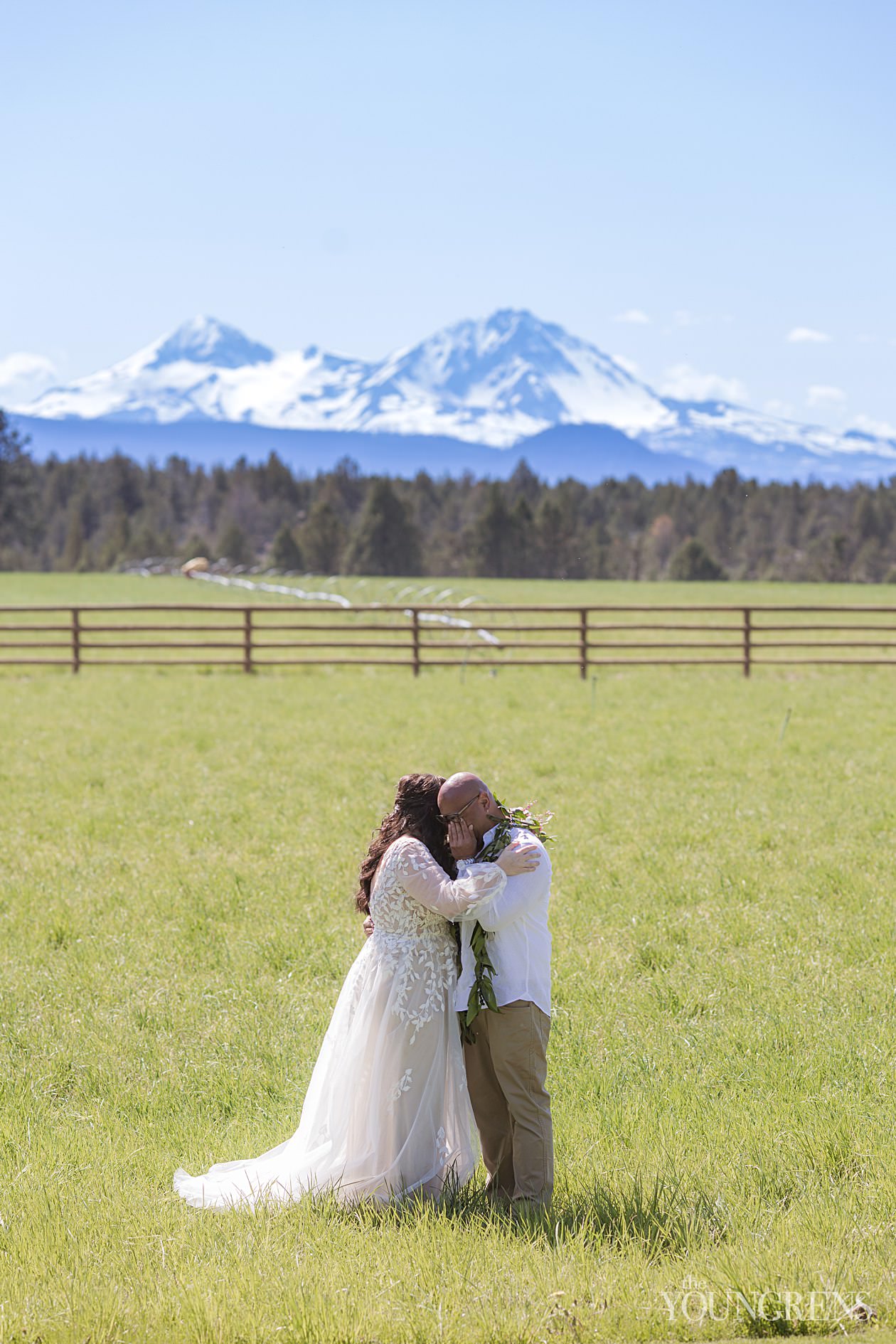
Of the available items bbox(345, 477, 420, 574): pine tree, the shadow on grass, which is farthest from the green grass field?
bbox(345, 477, 420, 574): pine tree

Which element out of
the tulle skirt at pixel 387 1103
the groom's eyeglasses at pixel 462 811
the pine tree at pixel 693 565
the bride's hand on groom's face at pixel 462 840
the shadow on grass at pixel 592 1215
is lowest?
the shadow on grass at pixel 592 1215

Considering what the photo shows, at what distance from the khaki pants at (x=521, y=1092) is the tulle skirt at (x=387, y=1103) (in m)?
0.12

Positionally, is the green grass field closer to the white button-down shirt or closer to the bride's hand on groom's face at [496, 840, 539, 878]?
the white button-down shirt

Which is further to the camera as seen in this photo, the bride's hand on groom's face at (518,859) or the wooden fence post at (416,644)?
the wooden fence post at (416,644)

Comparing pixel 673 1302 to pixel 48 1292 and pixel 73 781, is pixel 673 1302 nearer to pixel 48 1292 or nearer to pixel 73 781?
pixel 48 1292

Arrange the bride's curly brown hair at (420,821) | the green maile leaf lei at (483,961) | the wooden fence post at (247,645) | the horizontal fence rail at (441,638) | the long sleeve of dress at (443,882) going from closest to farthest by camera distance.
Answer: the long sleeve of dress at (443,882) < the green maile leaf lei at (483,961) < the bride's curly brown hair at (420,821) < the horizontal fence rail at (441,638) < the wooden fence post at (247,645)

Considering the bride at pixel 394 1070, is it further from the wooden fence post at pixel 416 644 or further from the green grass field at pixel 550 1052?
the wooden fence post at pixel 416 644

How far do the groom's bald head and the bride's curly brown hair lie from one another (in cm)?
15

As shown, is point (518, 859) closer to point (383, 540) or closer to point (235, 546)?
point (383, 540)

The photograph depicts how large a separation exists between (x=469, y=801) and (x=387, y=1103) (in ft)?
3.53

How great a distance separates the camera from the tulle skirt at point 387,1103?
4051 mm

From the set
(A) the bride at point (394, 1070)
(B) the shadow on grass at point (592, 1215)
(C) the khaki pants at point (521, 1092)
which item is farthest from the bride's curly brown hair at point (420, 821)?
(B) the shadow on grass at point (592, 1215)

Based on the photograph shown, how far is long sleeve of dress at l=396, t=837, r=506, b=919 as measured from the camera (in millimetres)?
3879

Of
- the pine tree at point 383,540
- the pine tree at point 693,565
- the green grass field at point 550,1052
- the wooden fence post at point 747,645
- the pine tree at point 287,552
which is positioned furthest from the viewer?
the pine tree at point 287,552
